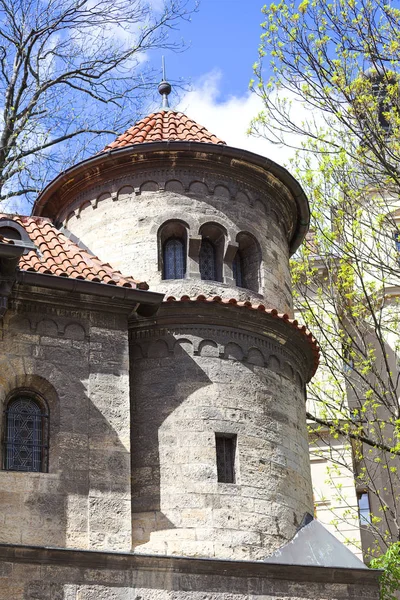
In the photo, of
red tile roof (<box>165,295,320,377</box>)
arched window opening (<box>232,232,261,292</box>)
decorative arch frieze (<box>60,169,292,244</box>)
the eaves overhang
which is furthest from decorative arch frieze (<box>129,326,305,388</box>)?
the eaves overhang

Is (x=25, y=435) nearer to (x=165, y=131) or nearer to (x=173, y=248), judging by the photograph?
(x=173, y=248)

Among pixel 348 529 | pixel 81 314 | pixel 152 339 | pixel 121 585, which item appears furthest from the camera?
pixel 348 529

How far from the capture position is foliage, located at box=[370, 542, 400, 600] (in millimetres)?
12516

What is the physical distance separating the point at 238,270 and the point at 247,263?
0.18 metres

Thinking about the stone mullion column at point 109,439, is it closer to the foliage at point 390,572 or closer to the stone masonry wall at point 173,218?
the stone masonry wall at point 173,218

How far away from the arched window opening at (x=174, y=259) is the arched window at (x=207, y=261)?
1.01 feet

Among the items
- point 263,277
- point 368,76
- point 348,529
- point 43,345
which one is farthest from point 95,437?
point 348,529

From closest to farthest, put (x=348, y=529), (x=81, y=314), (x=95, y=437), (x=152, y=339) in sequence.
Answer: (x=95, y=437)
(x=81, y=314)
(x=152, y=339)
(x=348, y=529)

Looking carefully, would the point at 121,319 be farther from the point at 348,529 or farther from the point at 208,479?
the point at 348,529

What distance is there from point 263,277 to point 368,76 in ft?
11.2

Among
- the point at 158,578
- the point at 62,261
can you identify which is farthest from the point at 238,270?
the point at 158,578

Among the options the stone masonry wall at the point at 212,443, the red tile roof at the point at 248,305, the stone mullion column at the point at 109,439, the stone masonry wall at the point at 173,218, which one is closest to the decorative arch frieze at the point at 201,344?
the stone masonry wall at the point at 212,443

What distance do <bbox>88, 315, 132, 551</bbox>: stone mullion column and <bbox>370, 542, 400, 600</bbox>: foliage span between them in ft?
13.1

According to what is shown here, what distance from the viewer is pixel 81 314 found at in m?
11.8
